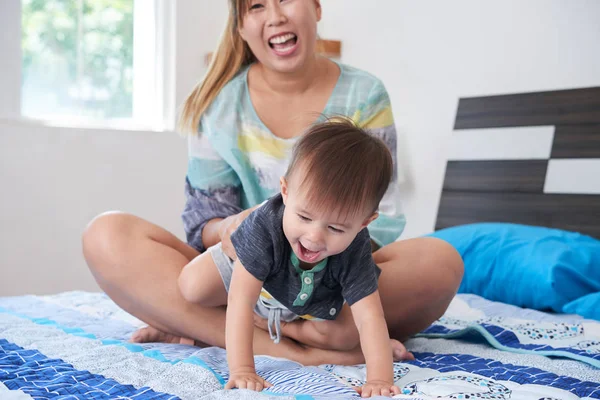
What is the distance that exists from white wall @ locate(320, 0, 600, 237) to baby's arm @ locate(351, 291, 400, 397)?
4.90 feet

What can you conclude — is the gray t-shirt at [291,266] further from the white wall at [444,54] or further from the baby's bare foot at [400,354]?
the white wall at [444,54]

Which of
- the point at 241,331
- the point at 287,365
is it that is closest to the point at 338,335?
the point at 287,365

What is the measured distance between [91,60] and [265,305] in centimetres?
220

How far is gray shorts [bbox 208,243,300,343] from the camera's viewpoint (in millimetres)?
1141

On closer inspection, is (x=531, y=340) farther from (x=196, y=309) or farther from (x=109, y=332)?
(x=109, y=332)

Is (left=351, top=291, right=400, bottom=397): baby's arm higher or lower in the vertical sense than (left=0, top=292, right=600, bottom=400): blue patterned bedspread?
higher

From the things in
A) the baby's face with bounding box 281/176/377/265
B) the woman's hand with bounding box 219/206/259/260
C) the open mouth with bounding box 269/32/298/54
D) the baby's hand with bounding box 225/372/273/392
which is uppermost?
the open mouth with bounding box 269/32/298/54

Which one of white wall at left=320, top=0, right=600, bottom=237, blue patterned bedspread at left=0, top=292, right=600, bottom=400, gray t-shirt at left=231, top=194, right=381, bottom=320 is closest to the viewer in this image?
blue patterned bedspread at left=0, top=292, right=600, bottom=400

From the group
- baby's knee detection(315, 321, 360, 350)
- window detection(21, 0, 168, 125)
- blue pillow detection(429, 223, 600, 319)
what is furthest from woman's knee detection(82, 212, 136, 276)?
window detection(21, 0, 168, 125)

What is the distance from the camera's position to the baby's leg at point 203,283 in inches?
45.6

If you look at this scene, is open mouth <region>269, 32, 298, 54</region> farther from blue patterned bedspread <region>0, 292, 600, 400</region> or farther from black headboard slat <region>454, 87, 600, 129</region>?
black headboard slat <region>454, 87, 600, 129</region>

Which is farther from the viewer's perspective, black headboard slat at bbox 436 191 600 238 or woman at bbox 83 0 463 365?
black headboard slat at bbox 436 191 600 238

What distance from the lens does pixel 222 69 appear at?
5.09ft

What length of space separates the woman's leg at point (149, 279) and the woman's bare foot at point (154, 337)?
3 cm
